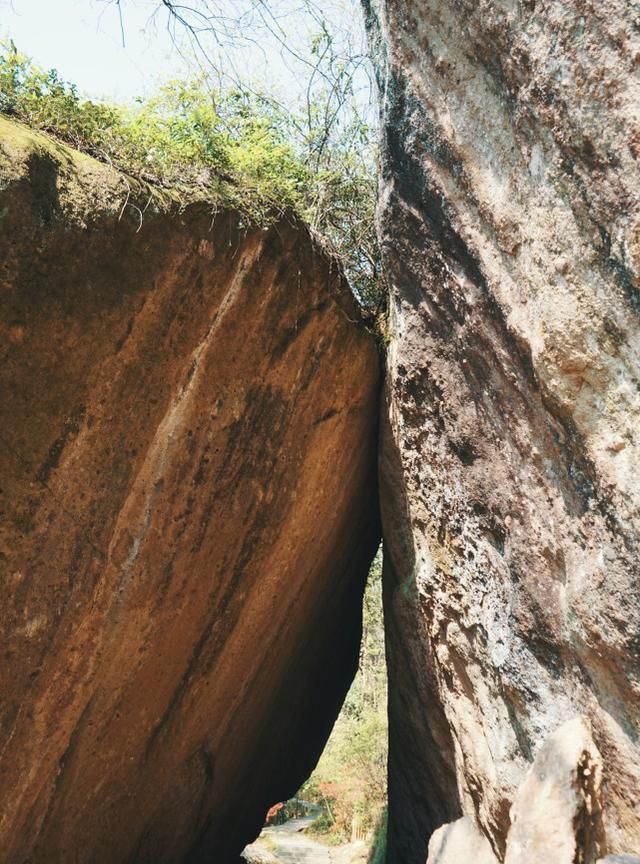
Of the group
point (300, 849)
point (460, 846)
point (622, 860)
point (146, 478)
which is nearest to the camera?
point (622, 860)

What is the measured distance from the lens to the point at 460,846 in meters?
5.36

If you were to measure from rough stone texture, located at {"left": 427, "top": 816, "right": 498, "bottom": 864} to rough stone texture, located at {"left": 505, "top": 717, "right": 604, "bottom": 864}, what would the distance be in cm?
110

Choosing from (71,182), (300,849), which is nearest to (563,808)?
(71,182)

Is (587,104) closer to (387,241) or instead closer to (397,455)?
(387,241)

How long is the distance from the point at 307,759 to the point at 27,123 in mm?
8004

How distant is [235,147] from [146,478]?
2370mm

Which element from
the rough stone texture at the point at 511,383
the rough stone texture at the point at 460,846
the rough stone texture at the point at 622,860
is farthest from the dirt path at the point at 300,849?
the rough stone texture at the point at 622,860

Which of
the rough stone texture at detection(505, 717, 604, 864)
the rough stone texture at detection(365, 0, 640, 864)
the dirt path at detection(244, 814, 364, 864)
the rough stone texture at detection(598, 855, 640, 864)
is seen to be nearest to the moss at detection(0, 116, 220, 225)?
the rough stone texture at detection(365, 0, 640, 864)

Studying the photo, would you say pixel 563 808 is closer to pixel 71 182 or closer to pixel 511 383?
pixel 511 383

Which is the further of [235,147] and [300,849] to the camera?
[300,849]

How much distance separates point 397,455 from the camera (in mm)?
6410

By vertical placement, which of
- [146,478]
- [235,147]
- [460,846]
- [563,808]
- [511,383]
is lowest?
[460,846]

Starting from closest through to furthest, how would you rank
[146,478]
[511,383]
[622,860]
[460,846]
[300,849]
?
1. [622,860]
2. [511,383]
3. [146,478]
4. [460,846]
5. [300,849]

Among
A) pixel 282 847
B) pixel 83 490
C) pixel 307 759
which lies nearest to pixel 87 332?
pixel 83 490
